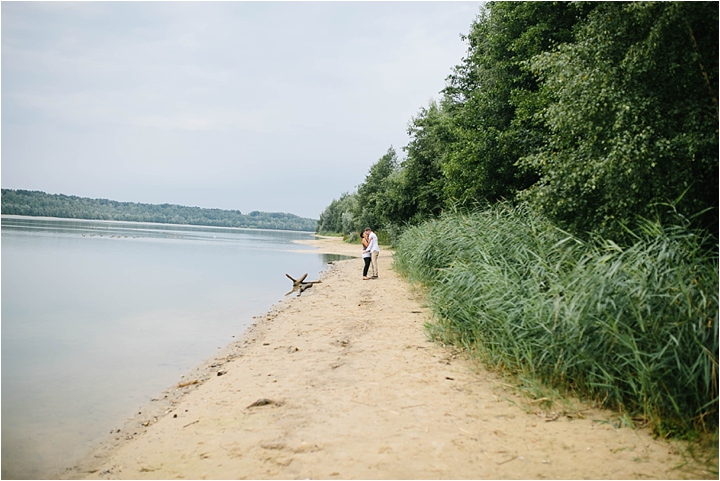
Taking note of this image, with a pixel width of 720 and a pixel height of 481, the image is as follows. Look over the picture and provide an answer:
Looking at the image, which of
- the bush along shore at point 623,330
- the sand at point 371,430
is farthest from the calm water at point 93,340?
the bush along shore at point 623,330

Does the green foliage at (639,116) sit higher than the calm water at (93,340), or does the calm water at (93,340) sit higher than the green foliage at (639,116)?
the green foliage at (639,116)

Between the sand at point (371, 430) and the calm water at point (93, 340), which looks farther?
the calm water at point (93, 340)

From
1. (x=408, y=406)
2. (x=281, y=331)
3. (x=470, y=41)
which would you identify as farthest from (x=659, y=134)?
(x=470, y=41)

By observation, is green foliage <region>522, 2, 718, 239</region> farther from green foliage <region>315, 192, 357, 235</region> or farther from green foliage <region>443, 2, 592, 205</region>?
green foliage <region>315, 192, 357, 235</region>

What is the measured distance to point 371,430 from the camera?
16.8ft

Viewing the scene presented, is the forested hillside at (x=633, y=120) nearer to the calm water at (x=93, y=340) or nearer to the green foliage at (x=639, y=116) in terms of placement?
the green foliage at (x=639, y=116)

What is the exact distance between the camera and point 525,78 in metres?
18.5

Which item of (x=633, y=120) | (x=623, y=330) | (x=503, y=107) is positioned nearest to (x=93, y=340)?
(x=623, y=330)

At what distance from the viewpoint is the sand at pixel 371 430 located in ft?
14.4

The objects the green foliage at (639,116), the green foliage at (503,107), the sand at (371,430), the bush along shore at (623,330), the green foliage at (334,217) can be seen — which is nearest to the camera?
the sand at (371,430)

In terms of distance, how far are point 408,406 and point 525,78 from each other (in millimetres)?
15668

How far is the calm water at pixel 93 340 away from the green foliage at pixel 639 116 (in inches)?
286

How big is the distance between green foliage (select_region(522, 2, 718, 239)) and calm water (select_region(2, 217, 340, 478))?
286 inches

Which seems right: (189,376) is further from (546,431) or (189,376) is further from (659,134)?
(659,134)
